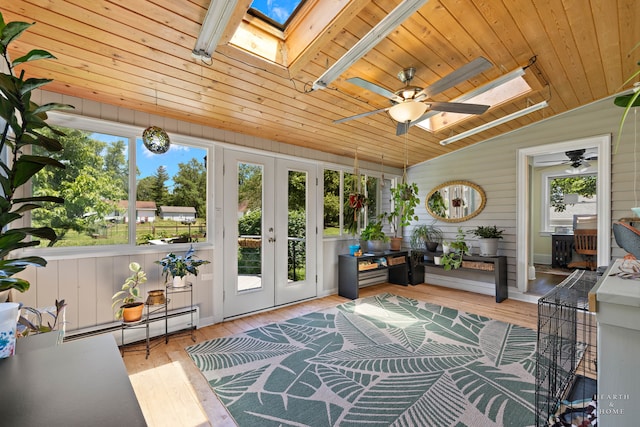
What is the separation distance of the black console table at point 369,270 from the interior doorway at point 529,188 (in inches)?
68.9

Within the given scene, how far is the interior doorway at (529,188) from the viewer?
3607 mm

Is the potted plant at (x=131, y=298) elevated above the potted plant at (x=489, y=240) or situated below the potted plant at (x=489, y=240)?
below

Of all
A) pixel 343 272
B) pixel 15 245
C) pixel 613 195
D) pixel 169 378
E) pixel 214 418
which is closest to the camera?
pixel 15 245

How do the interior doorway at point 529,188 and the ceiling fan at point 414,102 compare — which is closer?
the ceiling fan at point 414,102

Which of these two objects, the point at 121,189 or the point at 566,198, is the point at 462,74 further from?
the point at 566,198

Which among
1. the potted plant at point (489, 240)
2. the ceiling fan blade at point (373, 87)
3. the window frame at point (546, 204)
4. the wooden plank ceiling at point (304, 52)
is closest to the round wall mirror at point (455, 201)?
the potted plant at point (489, 240)

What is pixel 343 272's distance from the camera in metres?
4.53

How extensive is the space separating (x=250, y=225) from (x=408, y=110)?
7.77ft

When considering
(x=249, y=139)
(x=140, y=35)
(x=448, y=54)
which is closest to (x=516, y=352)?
(x=448, y=54)

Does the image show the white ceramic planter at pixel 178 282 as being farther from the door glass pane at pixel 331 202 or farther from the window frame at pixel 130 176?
the door glass pane at pixel 331 202

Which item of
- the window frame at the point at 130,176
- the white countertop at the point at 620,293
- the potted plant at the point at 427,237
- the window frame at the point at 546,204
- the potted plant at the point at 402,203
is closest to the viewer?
the white countertop at the point at 620,293

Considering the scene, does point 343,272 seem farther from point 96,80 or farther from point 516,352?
point 96,80

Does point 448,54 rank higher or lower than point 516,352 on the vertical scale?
higher

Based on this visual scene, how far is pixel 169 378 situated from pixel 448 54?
11.5 ft
